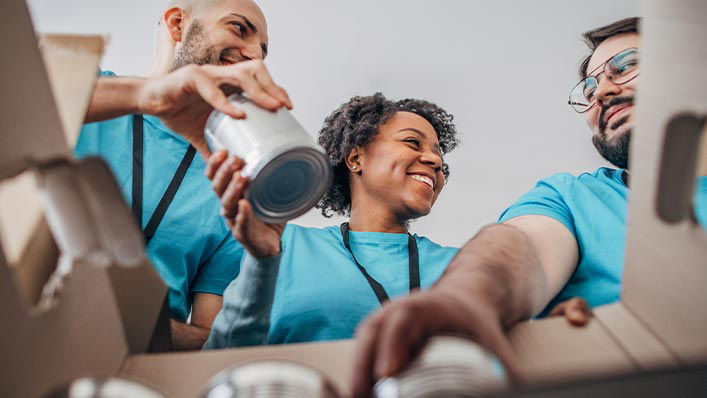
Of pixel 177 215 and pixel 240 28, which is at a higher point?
pixel 240 28

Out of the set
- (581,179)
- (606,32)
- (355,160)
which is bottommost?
(355,160)

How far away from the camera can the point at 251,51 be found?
1583 mm

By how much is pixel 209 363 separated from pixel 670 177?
427 millimetres

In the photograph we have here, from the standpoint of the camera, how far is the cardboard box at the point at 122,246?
0.47 meters

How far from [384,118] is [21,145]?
1.49 meters

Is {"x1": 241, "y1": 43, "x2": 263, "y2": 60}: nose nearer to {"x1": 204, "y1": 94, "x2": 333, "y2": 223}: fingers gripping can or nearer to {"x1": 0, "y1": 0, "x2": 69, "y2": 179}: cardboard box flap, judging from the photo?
{"x1": 204, "y1": 94, "x2": 333, "y2": 223}: fingers gripping can

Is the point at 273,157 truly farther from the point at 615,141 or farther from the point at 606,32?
the point at 606,32

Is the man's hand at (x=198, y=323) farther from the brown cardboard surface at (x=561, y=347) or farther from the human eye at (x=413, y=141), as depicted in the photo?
the brown cardboard surface at (x=561, y=347)

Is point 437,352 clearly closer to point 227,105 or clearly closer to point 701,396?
point 701,396

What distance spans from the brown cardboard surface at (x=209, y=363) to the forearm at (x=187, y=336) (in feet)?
2.05

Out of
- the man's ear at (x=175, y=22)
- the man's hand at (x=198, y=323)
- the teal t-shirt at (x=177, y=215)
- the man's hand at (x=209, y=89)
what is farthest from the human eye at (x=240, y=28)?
the man's hand at (x=209, y=89)

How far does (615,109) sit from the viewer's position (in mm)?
1536

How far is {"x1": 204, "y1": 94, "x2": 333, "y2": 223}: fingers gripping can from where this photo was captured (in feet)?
2.48

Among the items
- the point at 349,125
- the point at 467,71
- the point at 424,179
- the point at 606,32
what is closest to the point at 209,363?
the point at 424,179
